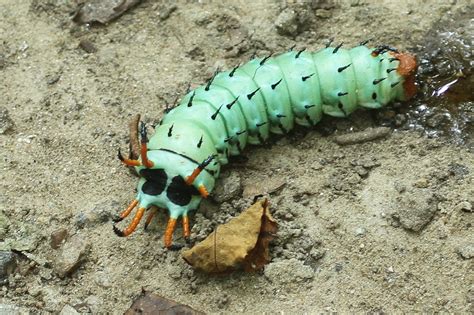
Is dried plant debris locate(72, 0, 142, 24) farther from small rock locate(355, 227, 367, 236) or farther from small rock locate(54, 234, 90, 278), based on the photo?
small rock locate(355, 227, 367, 236)

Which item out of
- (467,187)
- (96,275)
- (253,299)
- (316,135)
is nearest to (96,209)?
(96,275)

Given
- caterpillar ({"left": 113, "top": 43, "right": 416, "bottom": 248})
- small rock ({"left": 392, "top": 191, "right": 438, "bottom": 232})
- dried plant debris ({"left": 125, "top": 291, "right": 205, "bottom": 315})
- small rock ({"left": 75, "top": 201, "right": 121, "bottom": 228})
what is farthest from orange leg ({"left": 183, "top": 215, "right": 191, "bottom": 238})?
small rock ({"left": 392, "top": 191, "right": 438, "bottom": 232})

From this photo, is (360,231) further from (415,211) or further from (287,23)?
(287,23)

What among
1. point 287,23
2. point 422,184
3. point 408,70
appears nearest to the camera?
point 422,184

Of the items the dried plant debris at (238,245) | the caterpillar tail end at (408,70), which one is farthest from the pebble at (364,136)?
the dried plant debris at (238,245)

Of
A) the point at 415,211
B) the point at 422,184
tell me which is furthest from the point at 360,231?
the point at 422,184

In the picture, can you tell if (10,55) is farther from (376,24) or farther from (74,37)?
(376,24)

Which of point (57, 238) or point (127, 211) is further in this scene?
point (57, 238)

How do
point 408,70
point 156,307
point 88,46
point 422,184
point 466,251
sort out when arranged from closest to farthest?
point 156,307
point 466,251
point 422,184
point 408,70
point 88,46
